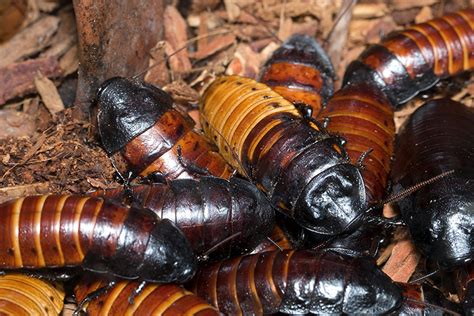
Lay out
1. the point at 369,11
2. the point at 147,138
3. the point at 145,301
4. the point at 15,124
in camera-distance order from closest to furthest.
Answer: the point at 145,301 < the point at 147,138 < the point at 15,124 < the point at 369,11

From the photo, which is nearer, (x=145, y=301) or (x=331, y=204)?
(x=145, y=301)

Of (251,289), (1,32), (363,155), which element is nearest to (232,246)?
(251,289)

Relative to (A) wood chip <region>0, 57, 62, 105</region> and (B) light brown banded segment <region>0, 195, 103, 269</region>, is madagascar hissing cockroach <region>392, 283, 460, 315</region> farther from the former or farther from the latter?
(A) wood chip <region>0, 57, 62, 105</region>

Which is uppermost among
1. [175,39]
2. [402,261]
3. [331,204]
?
[175,39]

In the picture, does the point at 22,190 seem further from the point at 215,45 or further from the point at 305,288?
the point at 215,45

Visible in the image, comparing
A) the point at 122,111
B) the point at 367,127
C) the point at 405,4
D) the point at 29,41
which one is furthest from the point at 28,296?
the point at 405,4

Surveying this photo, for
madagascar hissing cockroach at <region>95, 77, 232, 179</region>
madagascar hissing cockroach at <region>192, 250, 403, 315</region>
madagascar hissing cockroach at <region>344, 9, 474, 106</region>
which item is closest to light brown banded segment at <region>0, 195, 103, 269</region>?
madagascar hissing cockroach at <region>95, 77, 232, 179</region>

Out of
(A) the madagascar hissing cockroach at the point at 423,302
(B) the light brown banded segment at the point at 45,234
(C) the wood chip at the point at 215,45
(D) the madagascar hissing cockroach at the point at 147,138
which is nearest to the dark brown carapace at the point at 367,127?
(A) the madagascar hissing cockroach at the point at 423,302
